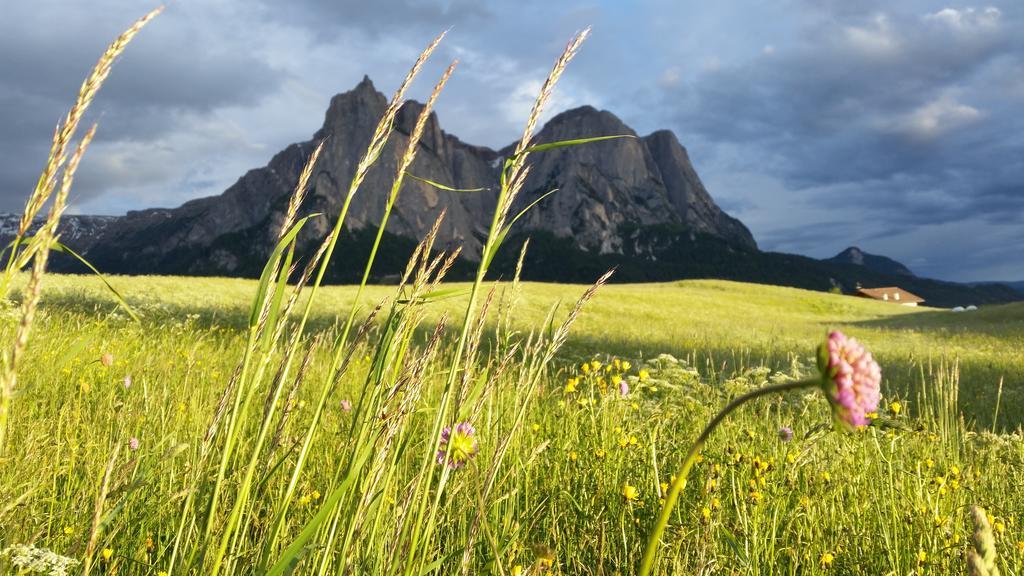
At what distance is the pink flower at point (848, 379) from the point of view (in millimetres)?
777

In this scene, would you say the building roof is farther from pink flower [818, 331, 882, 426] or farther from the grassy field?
pink flower [818, 331, 882, 426]

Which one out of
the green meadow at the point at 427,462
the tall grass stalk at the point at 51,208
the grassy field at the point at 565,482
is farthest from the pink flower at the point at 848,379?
the tall grass stalk at the point at 51,208

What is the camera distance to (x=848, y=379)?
78cm

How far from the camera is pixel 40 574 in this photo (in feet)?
6.68

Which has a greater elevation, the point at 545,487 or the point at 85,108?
the point at 85,108

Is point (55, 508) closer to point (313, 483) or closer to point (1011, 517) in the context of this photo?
point (313, 483)

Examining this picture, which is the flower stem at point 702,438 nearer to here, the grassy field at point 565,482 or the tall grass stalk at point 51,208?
the grassy field at point 565,482

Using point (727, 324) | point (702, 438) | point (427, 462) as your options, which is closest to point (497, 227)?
point (427, 462)

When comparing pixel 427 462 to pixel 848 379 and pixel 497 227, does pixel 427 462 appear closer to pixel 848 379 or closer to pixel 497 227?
pixel 497 227

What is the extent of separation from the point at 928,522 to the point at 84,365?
20.9 feet

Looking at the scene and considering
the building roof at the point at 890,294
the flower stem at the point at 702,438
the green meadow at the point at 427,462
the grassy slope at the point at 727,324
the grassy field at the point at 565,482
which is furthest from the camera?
the building roof at the point at 890,294

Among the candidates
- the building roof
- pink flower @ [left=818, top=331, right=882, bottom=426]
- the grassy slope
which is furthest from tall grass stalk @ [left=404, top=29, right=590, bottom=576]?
the building roof

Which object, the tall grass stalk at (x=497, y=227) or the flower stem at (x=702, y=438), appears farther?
the tall grass stalk at (x=497, y=227)

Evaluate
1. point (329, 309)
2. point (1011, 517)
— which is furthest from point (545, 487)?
point (329, 309)
